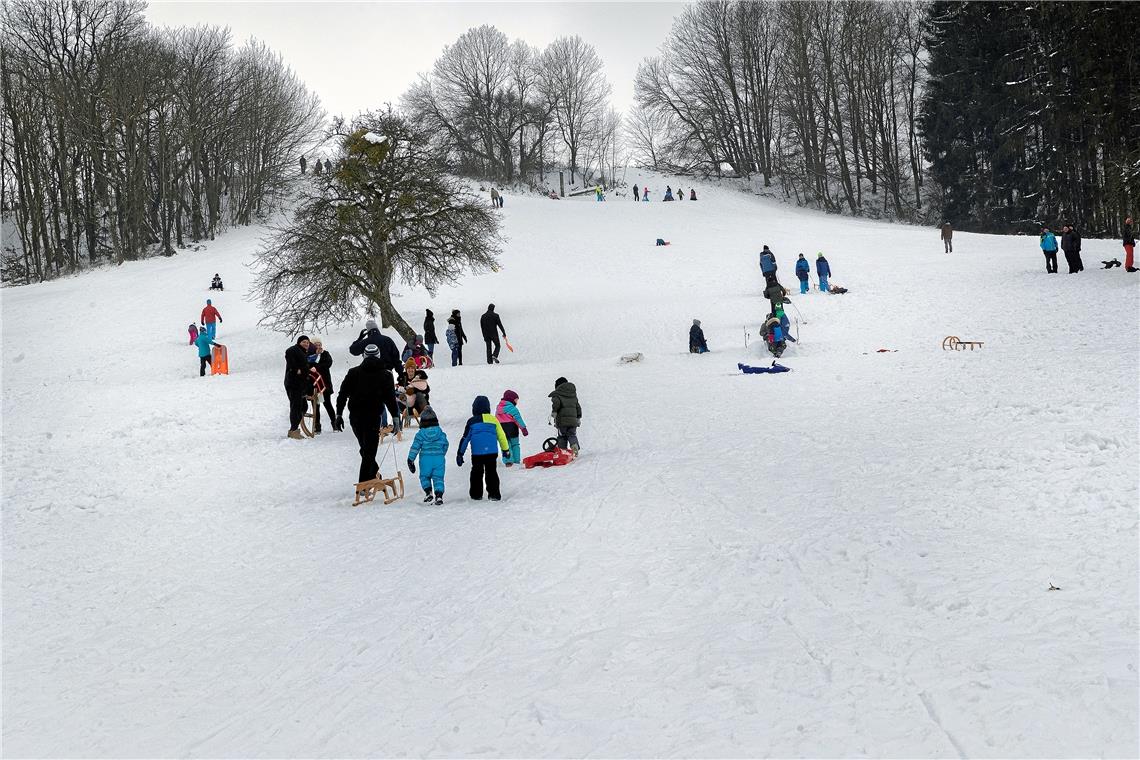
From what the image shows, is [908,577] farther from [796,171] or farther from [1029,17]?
[796,171]

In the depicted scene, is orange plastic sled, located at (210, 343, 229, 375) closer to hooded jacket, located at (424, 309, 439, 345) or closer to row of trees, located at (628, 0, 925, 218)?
hooded jacket, located at (424, 309, 439, 345)

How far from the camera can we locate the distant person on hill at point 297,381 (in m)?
12.3

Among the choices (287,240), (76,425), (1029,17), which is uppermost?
(1029,17)

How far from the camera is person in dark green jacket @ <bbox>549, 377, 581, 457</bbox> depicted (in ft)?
36.6

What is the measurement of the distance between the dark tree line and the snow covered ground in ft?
65.4

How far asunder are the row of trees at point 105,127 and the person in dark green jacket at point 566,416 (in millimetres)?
37784

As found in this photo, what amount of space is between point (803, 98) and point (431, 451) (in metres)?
56.5

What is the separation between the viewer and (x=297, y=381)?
1250cm

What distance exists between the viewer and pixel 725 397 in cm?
1441

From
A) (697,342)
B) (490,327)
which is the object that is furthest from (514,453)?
(490,327)

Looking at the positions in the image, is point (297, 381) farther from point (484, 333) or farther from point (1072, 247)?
point (1072, 247)

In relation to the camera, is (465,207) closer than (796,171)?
Yes

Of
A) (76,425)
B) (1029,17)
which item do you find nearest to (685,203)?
(1029,17)

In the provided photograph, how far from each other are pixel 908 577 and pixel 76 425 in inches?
528
